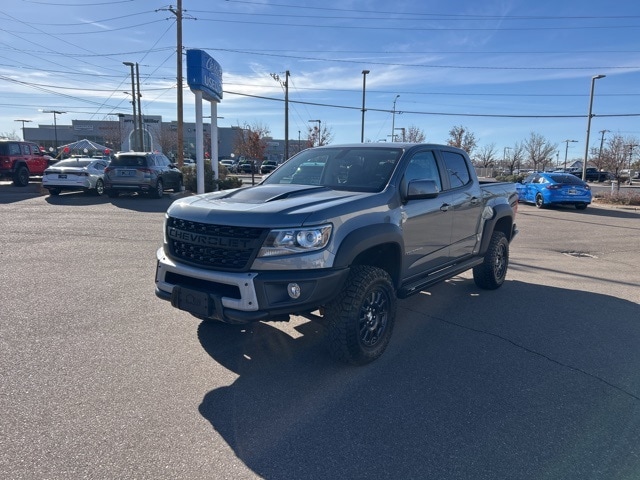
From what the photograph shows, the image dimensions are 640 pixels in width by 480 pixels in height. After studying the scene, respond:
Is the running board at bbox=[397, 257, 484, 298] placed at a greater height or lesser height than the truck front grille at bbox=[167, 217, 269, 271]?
lesser

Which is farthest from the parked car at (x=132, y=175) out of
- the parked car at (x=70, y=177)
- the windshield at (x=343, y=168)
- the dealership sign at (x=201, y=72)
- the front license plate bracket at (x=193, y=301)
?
Result: the front license plate bracket at (x=193, y=301)

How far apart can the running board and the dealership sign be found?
1347 cm

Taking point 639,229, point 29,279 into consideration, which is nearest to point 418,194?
point 29,279

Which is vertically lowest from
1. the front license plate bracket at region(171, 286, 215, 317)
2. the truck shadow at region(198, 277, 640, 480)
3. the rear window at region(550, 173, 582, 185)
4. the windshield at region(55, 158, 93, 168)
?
the truck shadow at region(198, 277, 640, 480)

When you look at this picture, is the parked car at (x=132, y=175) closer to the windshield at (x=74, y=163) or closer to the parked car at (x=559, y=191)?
the windshield at (x=74, y=163)

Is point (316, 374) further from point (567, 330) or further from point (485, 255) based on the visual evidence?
point (485, 255)

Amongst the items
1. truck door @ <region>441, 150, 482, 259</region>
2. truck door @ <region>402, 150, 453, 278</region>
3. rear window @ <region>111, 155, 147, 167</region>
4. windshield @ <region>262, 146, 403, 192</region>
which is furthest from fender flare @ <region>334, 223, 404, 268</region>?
rear window @ <region>111, 155, 147, 167</region>

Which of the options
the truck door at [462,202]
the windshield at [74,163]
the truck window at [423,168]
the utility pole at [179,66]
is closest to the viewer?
the truck window at [423,168]

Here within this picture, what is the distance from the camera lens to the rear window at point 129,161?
16.8m

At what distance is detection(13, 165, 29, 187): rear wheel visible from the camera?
66.5 ft

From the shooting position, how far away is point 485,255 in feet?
21.3

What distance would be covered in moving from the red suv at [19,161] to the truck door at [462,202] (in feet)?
67.2

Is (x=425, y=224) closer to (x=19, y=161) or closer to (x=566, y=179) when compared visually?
(x=566, y=179)

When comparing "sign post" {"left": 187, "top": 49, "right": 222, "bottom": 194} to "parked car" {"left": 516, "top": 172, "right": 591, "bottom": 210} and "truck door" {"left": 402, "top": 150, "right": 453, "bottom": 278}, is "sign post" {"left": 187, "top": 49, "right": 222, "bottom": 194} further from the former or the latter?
"truck door" {"left": 402, "top": 150, "right": 453, "bottom": 278}
